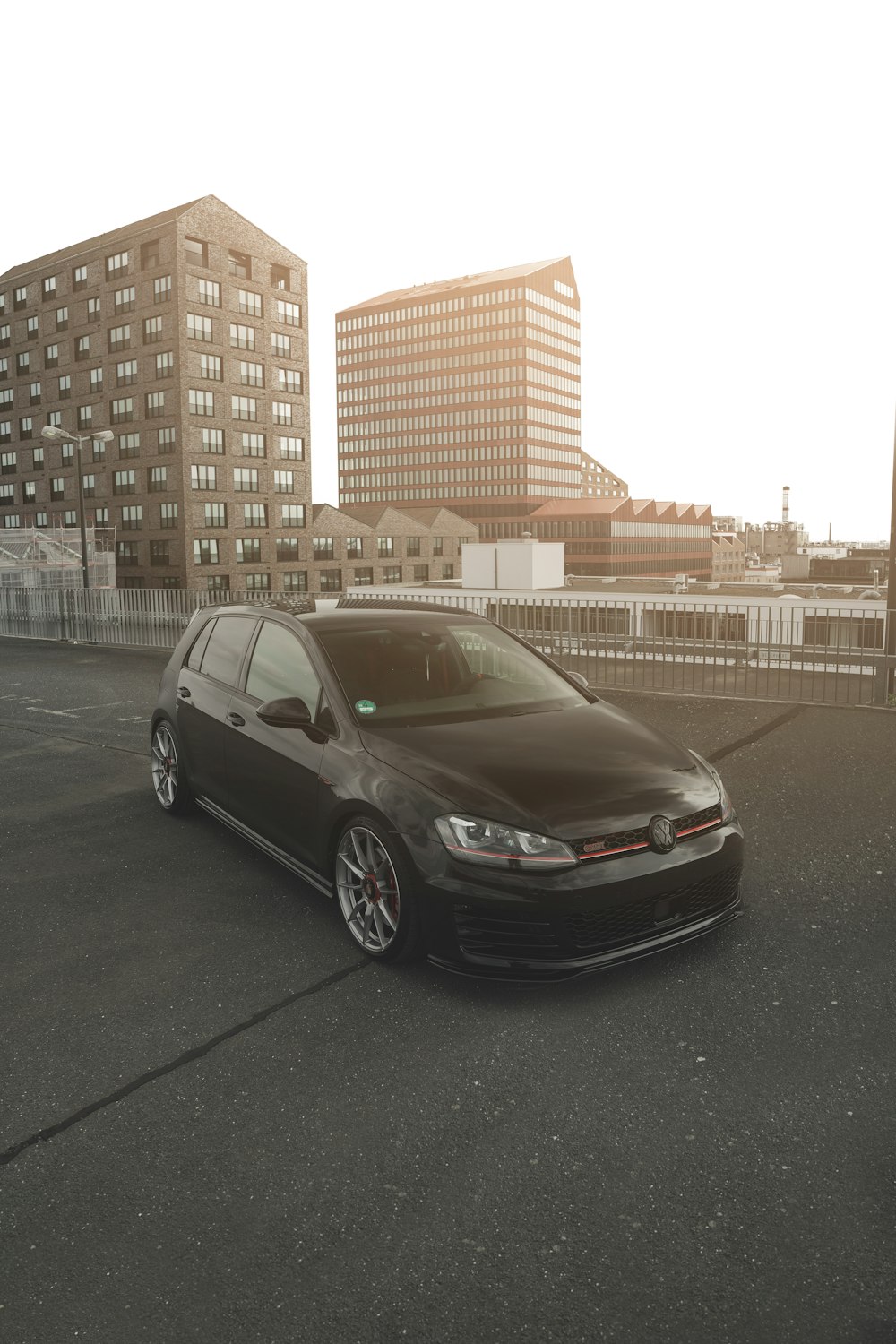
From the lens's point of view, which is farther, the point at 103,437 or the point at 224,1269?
the point at 103,437

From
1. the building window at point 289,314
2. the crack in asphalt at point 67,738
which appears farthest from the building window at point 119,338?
the crack in asphalt at point 67,738

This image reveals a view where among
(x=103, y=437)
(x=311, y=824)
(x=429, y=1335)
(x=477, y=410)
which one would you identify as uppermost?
(x=477, y=410)

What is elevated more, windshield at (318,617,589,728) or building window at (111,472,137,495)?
building window at (111,472,137,495)

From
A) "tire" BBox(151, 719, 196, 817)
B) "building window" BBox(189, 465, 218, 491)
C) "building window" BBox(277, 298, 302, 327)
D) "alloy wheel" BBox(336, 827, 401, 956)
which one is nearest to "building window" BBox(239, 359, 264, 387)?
"building window" BBox(277, 298, 302, 327)

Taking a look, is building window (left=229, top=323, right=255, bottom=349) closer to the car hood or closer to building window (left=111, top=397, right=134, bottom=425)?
building window (left=111, top=397, right=134, bottom=425)

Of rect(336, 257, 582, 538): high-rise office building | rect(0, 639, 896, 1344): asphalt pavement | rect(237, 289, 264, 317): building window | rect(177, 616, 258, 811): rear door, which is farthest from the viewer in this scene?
rect(336, 257, 582, 538): high-rise office building

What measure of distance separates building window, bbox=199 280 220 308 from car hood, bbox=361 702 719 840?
74649 millimetres

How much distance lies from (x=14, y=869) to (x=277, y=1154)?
11.0 ft

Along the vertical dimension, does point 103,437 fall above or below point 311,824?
above

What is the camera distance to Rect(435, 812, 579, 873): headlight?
3.55 m

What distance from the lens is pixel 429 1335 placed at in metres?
2.19

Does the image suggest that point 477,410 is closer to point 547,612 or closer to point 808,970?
point 547,612

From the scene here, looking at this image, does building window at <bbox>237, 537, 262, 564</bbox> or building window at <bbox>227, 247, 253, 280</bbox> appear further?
building window at <bbox>237, 537, 262, 564</bbox>

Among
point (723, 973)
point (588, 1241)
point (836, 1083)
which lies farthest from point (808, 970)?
point (588, 1241)
